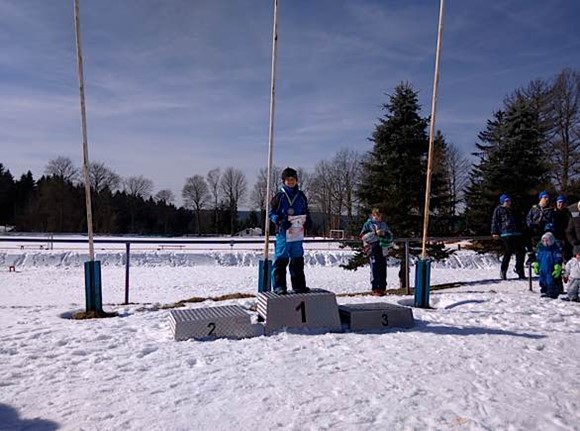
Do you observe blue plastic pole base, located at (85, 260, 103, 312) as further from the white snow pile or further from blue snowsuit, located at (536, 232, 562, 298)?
the white snow pile

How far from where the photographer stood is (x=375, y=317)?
238 inches

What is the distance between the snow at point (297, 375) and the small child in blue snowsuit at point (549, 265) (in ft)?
3.74

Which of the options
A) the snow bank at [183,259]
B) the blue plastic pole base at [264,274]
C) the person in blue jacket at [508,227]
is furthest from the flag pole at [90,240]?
the snow bank at [183,259]

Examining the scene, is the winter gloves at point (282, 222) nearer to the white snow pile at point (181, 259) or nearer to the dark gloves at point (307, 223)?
the dark gloves at point (307, 223)

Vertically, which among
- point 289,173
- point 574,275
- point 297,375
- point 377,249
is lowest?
point 297,375

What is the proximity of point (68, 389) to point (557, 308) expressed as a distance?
24.7 feet

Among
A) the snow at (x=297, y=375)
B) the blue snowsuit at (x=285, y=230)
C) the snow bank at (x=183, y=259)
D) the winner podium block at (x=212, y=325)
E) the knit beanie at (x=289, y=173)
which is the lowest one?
the snow bank at (x=183, y=259)

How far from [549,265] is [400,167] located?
9.38 m

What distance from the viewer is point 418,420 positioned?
10.4 ft

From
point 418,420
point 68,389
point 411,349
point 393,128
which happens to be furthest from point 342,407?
point 393,128

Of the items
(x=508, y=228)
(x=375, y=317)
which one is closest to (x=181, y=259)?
(x=508, y=228)

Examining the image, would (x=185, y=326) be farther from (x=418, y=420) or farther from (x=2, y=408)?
(x=418, y=420)

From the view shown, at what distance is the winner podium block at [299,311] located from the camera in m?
5.71

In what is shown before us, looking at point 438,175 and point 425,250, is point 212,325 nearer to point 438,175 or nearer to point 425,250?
point 425,250
